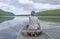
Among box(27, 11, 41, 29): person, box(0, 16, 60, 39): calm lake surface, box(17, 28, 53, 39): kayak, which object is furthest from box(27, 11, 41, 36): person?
box(0, 16, 60, 39): calm lake surface

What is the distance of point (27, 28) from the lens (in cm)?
1128

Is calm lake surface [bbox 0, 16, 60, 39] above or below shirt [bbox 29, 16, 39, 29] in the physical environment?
below

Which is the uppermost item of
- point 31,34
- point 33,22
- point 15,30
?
point 33,22

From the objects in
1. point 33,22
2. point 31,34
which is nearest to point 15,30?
point 33,22

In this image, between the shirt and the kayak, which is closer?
the kayak

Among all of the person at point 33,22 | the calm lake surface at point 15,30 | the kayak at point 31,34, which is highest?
the person at point 33,22

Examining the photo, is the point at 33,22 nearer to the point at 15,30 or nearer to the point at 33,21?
the point at 33,21

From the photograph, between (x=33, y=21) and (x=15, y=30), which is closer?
(x=33, y=21)

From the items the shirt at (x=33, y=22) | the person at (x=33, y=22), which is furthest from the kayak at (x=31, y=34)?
the shirt at (x=33, y=22)

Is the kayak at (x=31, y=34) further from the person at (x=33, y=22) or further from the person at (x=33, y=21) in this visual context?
the person at (x=33, y=21)

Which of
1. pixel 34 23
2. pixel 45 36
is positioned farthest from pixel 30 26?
pixel 45 36

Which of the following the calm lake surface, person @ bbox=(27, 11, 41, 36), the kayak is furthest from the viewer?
the calm lake surface

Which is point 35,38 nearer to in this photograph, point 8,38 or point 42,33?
point 42,33

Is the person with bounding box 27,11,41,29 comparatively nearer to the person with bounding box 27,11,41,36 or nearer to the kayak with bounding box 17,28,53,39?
the person with bounding box 27,11,41,36
